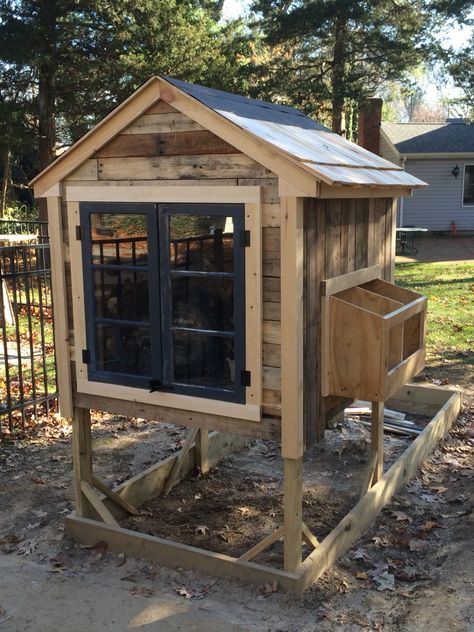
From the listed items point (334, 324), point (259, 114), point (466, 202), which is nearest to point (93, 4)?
point (259, 114)

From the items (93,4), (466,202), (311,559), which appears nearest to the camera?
(311,559)

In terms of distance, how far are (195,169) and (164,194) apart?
0.26 meters

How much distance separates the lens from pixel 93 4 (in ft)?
51.6

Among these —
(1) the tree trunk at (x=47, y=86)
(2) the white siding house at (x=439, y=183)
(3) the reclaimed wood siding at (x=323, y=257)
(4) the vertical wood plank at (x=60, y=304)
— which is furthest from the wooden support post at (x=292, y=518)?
(2) the white siding house at (x=439, y=183)

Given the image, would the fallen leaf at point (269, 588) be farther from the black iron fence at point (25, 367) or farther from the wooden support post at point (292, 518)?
the black iron fence at point (25, 367)

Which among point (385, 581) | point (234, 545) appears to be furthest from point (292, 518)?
point (234, 545)

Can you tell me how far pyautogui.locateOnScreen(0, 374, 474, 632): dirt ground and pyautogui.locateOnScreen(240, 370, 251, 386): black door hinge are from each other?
1.30m

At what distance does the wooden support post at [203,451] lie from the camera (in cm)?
615

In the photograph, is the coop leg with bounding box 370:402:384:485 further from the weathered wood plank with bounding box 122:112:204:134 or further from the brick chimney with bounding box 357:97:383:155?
the brick chimney with bounding box 357:97:383:155

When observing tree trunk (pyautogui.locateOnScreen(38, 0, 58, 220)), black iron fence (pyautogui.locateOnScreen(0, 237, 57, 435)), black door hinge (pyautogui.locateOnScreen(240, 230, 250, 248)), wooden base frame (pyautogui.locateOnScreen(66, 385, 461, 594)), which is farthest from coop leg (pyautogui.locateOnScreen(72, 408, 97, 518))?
tree trunk (pyautogui.locateOnScreen(38, 0, 58, 220))

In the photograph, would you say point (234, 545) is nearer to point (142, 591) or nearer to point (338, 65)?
point (142, 591)

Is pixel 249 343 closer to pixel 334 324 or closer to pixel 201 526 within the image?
pixel 334 324

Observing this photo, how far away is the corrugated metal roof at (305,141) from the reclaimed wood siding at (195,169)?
0.19 metres

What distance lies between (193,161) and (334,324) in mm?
1366
